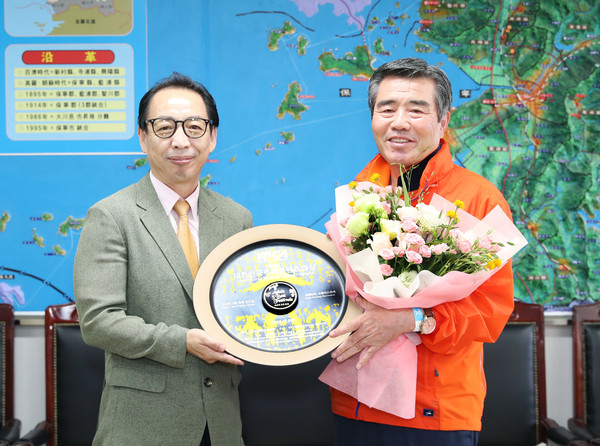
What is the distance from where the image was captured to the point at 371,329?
136 cm

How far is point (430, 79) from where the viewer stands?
1476 millimetres

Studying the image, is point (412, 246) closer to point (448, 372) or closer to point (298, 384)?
point (448, 372)

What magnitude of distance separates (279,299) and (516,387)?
1594 mm

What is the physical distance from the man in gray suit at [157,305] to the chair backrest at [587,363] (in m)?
1.83

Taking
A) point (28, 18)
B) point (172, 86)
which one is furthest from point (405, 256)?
point (28, 18)

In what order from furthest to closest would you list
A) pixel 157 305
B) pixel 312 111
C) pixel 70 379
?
pixel 312 111 → pixel 70 379 → pixel 157 305

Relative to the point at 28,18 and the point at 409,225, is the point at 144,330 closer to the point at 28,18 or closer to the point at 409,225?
the point at 409,225

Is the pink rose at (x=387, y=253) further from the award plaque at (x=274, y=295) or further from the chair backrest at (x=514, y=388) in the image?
the chair backrest at (x=514, y=388)

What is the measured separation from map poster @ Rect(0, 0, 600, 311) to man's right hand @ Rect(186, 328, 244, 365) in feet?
3.99

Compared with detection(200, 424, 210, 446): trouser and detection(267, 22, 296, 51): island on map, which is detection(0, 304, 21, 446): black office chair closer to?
detection(200, 424, 210, 446): trouser

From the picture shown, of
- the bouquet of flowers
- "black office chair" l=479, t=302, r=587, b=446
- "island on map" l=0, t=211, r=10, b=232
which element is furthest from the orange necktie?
"black office chair" l=479, t=302, r=587, b=446

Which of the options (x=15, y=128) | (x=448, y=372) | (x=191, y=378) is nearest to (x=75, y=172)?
(x=15, y=128)

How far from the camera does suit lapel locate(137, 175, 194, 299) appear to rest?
1.41 meters

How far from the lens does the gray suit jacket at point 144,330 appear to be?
135 centimetres
